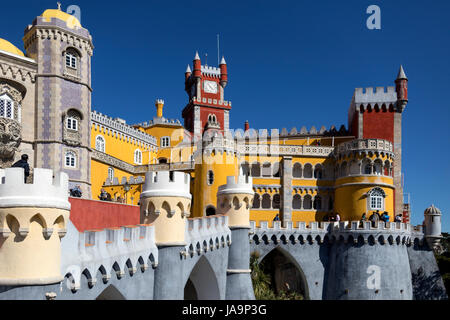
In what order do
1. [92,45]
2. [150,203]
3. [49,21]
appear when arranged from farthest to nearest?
1. [92,45]
2. [49,21]
3. [150,203]

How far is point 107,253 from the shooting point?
12484 millimetres

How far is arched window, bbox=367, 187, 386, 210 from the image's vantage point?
42.9 meters

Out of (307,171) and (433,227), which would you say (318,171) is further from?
(433,227)

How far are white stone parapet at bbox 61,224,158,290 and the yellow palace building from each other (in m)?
18.6

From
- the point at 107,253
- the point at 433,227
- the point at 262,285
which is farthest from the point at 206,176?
the point at 107,253

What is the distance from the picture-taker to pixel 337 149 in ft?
150

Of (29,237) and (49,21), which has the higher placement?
(49,21)

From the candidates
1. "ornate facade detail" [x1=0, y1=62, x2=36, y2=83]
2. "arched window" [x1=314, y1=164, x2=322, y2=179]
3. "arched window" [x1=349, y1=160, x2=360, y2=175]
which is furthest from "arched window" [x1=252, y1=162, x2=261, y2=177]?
"ornate facade detail" [x1=0, y1=62, x2=36, y2=83]

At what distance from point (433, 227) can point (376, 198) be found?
5335 mm

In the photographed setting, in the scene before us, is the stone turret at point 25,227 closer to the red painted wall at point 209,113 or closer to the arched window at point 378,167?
→ the arched window at point 378,167

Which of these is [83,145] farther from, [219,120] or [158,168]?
[219,120]
